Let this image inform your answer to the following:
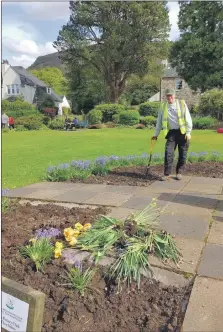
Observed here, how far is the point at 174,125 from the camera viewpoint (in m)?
7.12

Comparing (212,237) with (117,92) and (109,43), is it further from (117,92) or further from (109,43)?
(117,92)

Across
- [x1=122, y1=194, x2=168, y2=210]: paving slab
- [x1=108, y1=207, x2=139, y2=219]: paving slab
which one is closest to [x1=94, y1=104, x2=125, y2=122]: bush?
[x1=122, y1=194, x2=168, y2=210]: paving slab

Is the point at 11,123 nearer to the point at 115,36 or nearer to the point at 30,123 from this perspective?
the point at 30,123

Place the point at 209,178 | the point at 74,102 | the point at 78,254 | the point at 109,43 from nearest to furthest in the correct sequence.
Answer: the point at 78,254
the point at 209,178
the point at 109,43
the point at 74,102

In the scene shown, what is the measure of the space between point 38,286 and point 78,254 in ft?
1.78

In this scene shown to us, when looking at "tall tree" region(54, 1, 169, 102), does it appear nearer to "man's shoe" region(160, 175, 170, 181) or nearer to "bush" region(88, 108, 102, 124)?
"bush" region(88, 108, 102, 124)

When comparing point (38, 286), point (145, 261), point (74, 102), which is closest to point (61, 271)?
point (38, 286)

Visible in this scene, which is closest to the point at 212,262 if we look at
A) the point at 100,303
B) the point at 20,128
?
the point at 100,303

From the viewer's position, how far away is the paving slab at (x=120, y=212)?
4543 millimetres

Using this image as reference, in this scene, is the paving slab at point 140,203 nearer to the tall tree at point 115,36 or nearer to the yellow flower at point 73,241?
the yellow flower at point 73,241

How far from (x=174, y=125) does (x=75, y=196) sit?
264 cm

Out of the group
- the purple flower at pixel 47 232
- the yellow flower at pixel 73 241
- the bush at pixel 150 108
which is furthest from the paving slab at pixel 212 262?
the bush at pixel 150 108

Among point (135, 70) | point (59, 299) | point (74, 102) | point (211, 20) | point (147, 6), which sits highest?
point (147, 6)

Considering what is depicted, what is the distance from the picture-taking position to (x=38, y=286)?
9.01 ft
